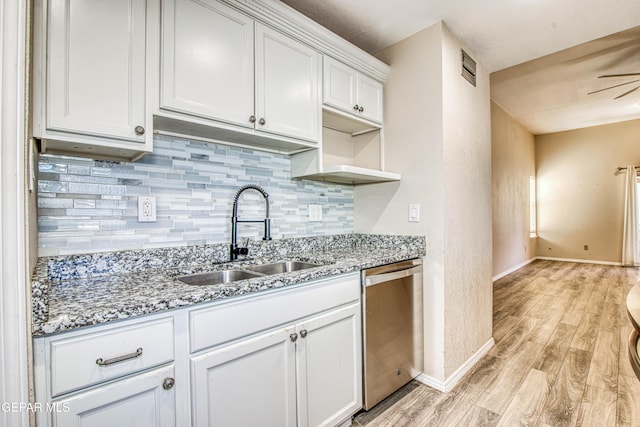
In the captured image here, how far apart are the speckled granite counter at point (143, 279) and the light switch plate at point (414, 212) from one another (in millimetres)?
128

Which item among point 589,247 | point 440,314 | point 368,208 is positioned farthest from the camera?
point 589,247

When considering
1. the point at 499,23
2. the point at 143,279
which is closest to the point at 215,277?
the point at 143,279

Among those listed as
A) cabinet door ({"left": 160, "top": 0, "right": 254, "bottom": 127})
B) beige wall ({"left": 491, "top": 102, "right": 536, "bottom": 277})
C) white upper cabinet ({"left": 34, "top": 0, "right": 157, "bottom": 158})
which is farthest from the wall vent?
beige wall ({"left": 491, "top": 102, "right": 536, "bottom": 277})

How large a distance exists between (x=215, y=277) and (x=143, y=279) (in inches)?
14.2

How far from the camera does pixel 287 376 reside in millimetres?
1347

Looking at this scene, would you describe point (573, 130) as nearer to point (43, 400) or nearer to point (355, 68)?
point (355, 68)

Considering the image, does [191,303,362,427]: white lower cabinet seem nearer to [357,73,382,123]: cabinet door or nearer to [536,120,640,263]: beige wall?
[357,73,382,123]: cabinet door

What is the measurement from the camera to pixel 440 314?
6.77 ft

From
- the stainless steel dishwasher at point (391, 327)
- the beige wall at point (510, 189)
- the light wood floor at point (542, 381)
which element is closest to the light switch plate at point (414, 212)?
the stainless steel dishwasher at point (391, 327)

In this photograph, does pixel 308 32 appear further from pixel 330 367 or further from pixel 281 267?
pixel 330 367

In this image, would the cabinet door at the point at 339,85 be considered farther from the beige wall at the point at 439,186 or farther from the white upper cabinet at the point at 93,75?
the white upper cabinet at the point at 93,75

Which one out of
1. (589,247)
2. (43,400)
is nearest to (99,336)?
(43,400)

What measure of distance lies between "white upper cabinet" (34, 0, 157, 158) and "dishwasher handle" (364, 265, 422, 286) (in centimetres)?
126

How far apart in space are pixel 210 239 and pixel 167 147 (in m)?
0.53
